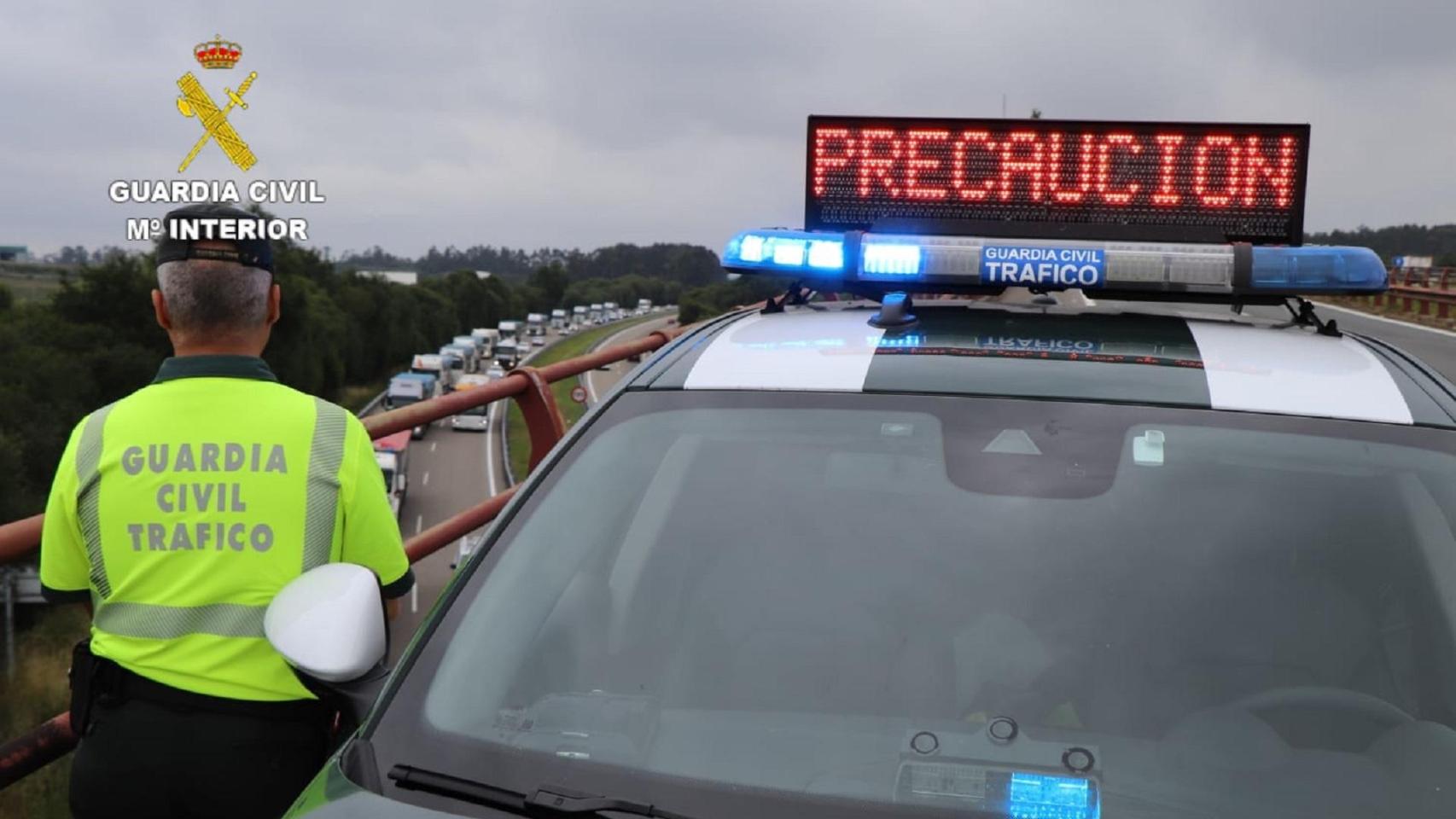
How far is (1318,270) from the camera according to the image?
3.31 metres

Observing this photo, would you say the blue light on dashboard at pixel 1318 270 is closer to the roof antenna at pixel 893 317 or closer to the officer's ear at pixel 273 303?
the roof antenna at pixel 893 317

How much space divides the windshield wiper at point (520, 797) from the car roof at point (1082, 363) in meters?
0.97

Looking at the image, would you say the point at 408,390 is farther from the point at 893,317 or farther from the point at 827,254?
the point at 893,317

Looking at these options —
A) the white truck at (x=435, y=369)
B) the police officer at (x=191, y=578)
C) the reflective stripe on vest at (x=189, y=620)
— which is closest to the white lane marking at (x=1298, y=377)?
the police officer at (x=191, y=578)

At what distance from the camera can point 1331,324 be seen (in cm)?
329

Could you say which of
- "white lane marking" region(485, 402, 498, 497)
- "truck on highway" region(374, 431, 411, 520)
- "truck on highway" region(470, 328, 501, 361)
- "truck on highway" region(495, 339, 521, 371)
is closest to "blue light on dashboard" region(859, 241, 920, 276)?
"truck on highway" region(374, 431, 411, 520)

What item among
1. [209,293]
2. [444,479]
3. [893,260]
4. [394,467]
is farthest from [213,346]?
[444,479]

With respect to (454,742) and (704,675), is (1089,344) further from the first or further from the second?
(454,742)

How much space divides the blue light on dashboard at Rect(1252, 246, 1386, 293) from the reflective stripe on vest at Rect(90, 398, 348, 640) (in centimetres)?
198

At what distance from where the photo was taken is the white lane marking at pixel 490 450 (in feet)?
273

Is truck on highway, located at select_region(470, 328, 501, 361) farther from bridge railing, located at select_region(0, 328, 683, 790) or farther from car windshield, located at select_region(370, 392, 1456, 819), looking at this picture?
car windshield, located at select_region(370, 392, 1456, 819)

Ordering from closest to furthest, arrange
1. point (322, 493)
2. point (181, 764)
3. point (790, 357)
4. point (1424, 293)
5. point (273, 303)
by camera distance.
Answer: point (790, 357)
point (181, 764)
point (322, 493)
point (273, 303)
point (1424, 293)

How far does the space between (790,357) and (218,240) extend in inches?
50.0

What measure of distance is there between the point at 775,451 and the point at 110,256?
9407cm
